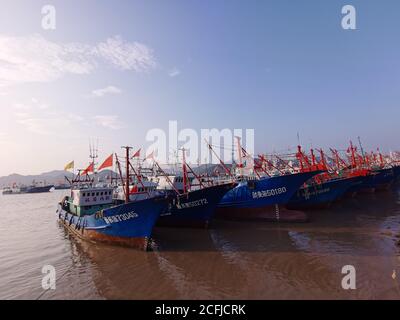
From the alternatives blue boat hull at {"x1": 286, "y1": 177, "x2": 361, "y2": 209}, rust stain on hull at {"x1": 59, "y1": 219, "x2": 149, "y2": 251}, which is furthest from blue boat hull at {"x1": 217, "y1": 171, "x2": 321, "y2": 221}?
rust stain on hull at {"x1": 59, "y1": 219, "x2": 149, "y2": 251}

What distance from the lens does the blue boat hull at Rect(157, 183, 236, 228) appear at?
829 inches

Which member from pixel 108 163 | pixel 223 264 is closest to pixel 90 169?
pixel 108 163

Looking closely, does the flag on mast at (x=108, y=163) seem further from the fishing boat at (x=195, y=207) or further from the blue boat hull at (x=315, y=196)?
the blue boat hull at (x=315, y=196)

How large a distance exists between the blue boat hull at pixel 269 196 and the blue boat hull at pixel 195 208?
333 cm

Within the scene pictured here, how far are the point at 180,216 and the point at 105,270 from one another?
9.06 metres

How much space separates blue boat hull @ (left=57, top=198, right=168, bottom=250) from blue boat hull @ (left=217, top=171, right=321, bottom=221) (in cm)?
1031

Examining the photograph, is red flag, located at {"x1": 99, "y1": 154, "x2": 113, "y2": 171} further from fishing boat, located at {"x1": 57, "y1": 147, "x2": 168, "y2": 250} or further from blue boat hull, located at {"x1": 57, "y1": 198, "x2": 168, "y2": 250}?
blue boat hull, located at {"x1": 57, "y1": 198, "x2": 168, "y2": 250}

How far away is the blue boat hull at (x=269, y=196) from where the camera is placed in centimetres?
2311

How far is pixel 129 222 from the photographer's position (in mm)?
16281

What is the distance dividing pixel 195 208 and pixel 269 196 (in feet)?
22.8

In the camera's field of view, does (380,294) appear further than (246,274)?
No

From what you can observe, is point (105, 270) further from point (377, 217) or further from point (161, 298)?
point (377, 217)
